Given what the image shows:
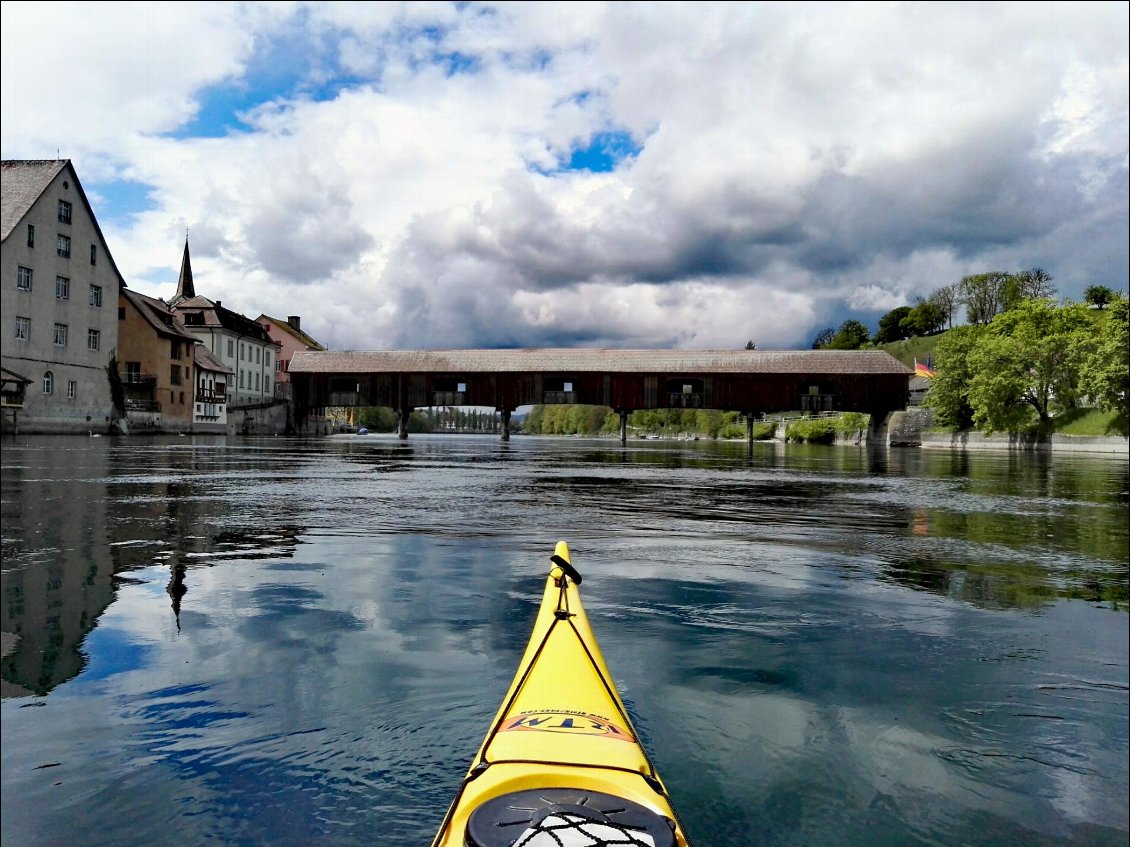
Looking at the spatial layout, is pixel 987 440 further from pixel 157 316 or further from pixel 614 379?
pixel 157 316

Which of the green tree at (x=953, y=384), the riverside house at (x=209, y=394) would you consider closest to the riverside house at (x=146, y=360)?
the riverside house at (x=209, y=394)

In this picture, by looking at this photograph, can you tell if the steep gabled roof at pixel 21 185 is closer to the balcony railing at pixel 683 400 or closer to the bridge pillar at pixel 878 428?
the balcony railing at pixel 683 400

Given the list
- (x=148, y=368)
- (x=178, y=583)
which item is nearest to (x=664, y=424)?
(x=148, y=368)

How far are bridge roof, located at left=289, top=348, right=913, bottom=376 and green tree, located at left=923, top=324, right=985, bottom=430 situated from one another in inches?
629

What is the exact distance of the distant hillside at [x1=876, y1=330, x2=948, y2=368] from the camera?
116 meters

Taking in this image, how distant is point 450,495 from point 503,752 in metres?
13.1

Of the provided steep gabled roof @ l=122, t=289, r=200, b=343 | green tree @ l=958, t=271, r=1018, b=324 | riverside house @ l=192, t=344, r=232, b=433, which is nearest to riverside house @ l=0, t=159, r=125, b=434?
steep gabled roof @ l=122, t=289, r=200, b=343

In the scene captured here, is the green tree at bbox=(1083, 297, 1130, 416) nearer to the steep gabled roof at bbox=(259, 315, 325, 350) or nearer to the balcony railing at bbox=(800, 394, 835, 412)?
the balcony railing at bbox=(800, 394, 835, 412)

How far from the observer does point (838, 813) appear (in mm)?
3109

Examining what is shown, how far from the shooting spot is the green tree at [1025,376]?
5412 centimetres

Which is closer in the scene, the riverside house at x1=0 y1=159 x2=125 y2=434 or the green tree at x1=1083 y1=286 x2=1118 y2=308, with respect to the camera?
the riverside house at x1=0 y1=159 x2=125 y2=434

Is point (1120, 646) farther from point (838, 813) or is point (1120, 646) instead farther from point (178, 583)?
point (178, 583)

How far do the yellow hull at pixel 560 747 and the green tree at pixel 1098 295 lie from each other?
116215 millimetres

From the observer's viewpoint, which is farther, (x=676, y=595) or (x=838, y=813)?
(x=676, y=595)
